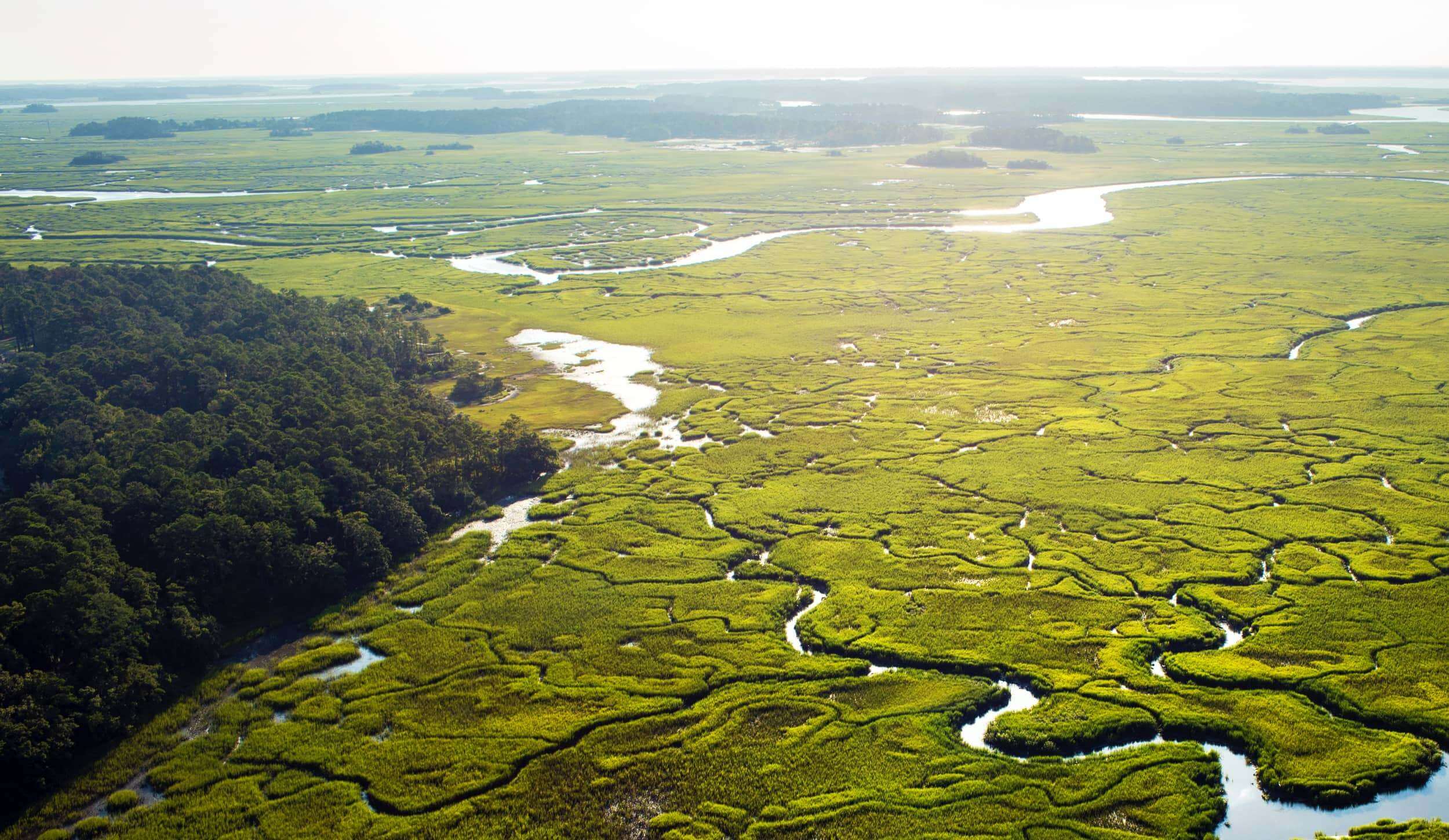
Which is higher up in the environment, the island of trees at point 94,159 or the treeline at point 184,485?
the island of trees at point 94,159

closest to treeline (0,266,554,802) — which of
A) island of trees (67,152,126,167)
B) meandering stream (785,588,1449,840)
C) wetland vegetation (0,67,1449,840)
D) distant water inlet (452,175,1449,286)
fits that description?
wetland vegetation (0,67,1449,840)

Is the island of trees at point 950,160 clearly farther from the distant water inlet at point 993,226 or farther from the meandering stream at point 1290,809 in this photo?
the meandering stream at point 1290,809

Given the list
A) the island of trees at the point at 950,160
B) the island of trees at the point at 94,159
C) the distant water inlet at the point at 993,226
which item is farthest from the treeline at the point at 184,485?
the island of trees at the point at 94,159

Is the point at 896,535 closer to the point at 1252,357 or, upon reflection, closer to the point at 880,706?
the point at 880,706

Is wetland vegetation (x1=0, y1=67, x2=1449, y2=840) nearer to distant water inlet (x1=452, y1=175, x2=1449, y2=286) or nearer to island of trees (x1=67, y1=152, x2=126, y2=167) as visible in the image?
distant water inlet (x1=452, y1=175, x2=1449, y2=286)

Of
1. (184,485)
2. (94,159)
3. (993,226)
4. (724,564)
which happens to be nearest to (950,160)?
(993,226)

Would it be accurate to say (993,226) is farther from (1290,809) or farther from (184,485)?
(1290,809)
